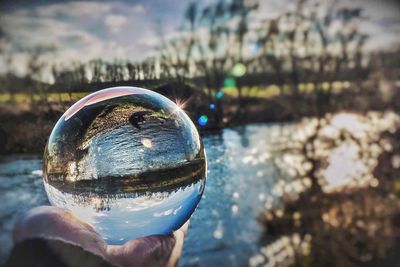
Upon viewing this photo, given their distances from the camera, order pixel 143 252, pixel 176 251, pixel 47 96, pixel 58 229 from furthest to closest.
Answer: pixel 47 96 → pixel 176 251 → pixel 143 252 → pixel 58 229

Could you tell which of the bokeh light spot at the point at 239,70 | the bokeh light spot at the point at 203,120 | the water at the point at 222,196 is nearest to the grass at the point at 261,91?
the bokeh light spot at the point at 239,70

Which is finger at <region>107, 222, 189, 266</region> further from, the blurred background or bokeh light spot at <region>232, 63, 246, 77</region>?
bokeh light spot at <region>232, 63, 246, 77</region>

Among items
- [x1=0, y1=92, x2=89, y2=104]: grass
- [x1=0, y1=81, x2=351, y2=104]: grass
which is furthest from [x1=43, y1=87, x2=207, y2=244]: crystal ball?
[x1=0, y1=81, x2=351, y2=104]: grass

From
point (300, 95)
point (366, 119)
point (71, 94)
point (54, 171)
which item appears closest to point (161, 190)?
point (54, 171)

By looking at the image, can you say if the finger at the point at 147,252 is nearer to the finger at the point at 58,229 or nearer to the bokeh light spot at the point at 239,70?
the finger at the point at 58,229

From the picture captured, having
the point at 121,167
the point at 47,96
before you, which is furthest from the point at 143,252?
the point at 47,96

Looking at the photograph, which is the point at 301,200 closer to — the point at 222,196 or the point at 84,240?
the point at 222,196

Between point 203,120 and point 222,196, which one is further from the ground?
point 203,120
